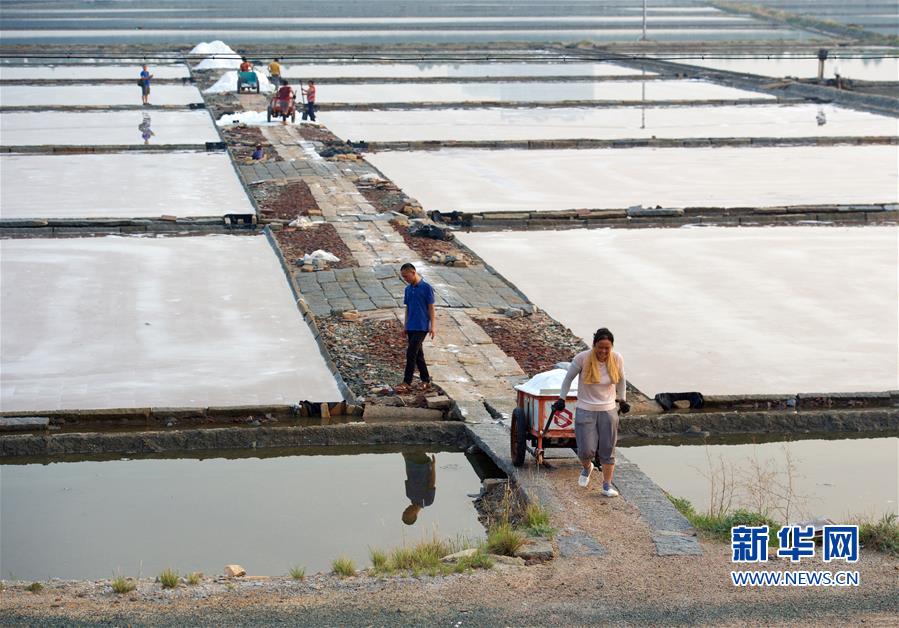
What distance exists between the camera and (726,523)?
9117 millimetres

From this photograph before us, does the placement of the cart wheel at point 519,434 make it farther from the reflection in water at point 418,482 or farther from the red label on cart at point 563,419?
the reflection in water at point 418,482

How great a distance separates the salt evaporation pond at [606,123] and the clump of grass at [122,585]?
25.6m

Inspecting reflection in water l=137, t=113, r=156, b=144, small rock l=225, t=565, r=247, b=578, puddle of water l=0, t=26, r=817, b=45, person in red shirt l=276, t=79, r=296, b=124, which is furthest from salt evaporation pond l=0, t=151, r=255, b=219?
puddle of water l=0, t=26, r=817, b=45

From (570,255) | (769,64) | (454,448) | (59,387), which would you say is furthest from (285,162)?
(769,64)

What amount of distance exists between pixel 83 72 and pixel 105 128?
19.2 m

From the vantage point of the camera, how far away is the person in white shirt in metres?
9.48

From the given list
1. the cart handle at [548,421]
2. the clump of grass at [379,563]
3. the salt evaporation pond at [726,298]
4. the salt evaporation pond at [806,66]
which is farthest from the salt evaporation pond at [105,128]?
the clump of grass at [379,563]

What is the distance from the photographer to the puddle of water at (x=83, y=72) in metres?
50.9

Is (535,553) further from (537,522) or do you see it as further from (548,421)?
(548,421)

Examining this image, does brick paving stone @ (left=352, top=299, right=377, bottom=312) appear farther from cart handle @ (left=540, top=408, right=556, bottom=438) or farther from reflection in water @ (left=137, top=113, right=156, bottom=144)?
reflection in water @ (left=137, top=113, right=156, bottom=144)

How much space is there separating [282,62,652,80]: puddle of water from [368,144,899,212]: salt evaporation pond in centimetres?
2131

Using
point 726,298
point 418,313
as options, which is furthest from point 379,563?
point 726,298

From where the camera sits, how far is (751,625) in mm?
7703

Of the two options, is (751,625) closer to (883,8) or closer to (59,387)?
(59,387)
